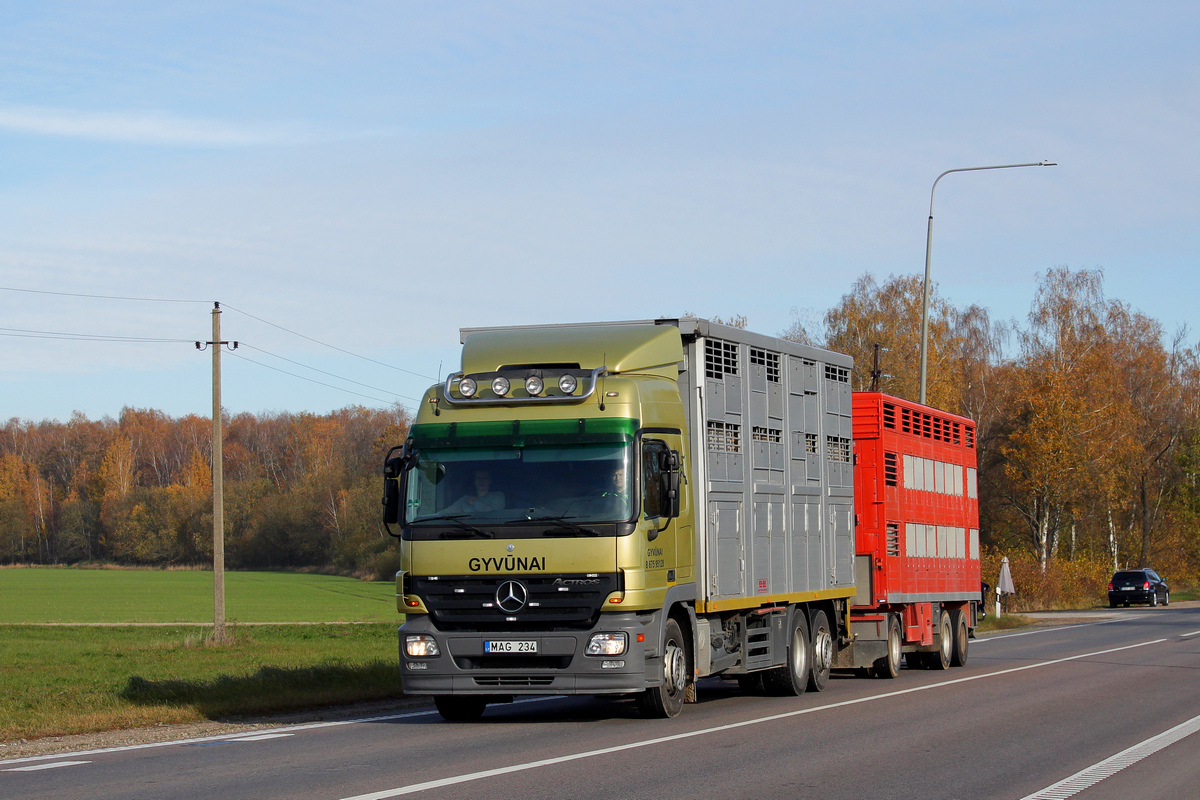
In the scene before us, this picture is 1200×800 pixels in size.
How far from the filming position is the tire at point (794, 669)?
16.9 m

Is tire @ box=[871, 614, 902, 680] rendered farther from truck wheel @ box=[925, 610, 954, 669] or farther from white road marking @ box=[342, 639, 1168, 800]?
truck wheel @ box=[925, 610, 954, 669]

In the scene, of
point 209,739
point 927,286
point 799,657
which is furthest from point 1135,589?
point 209,739

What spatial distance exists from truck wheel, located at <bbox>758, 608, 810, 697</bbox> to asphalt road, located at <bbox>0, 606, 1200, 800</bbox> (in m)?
0.30

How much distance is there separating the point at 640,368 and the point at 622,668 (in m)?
3.13

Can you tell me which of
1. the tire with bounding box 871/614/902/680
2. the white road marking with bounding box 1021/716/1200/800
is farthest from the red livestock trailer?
the white road marking with bounding box 1021/716/1200/800

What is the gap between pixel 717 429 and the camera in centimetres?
1517

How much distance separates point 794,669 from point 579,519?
17.9 feet

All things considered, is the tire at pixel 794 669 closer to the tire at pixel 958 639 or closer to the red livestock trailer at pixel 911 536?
the red livestock trailer at pixel 911 536

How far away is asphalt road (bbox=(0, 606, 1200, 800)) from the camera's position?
30.2 feet

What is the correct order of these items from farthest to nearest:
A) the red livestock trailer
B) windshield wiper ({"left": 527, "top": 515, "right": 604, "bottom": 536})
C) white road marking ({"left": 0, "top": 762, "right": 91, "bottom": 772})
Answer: the red livestock trailer → windshield wiper ({"left": 527, "top": 515, "right": 604, "bottom": 536}) → white road marking ({"left": 0, "top": 762, "right": 91, "bottom": 772})

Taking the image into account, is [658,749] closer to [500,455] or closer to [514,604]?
[514,604]

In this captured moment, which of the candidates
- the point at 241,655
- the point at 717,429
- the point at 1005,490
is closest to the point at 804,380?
the point at 717,429

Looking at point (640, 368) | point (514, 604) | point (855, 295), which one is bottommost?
point (514, 604)

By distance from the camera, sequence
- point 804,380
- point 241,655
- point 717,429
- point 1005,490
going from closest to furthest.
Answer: point 717,429 → point 804,380 → point 241,655 → point 1005,490
